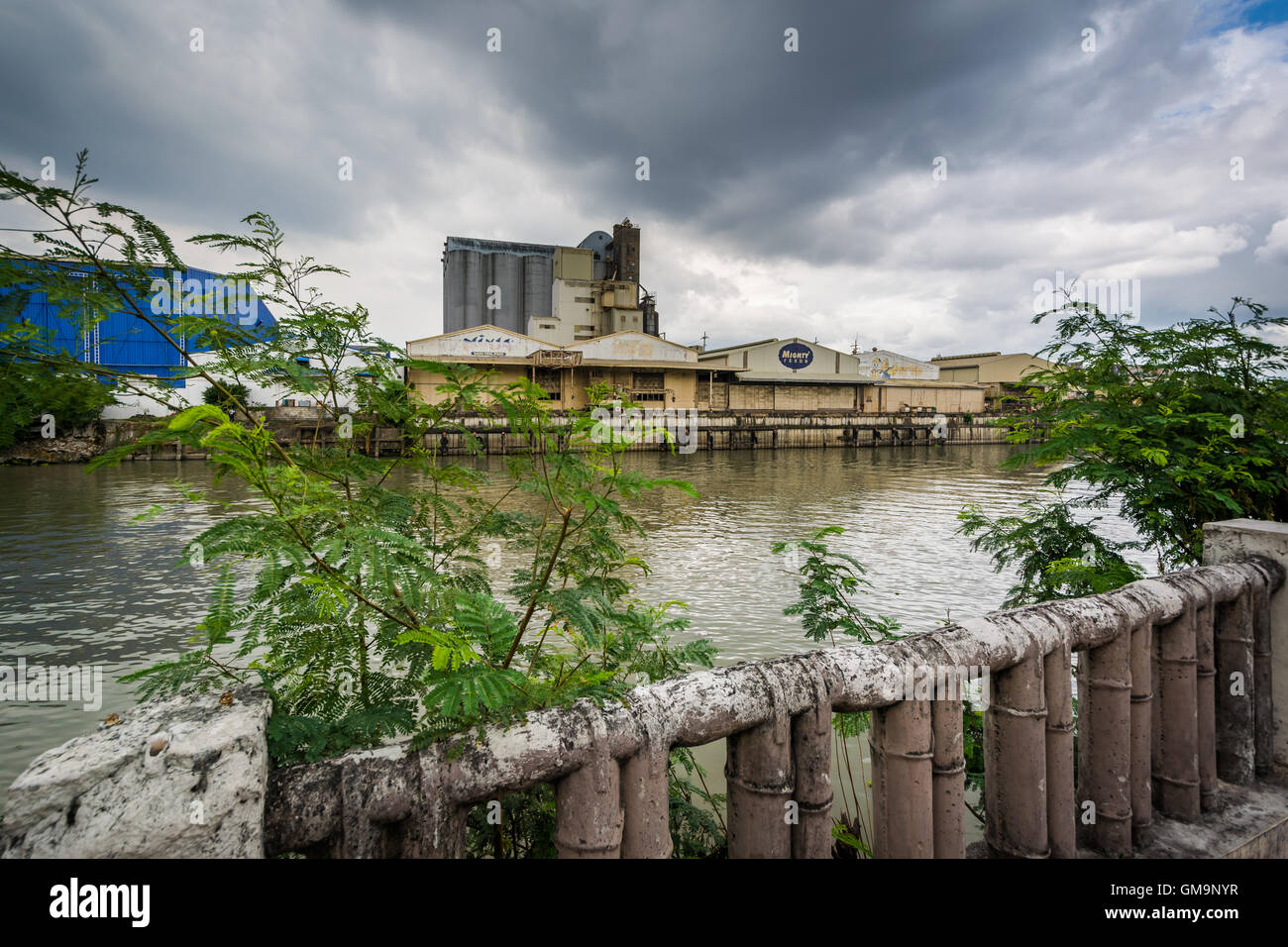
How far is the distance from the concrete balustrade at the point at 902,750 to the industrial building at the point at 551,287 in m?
46.0

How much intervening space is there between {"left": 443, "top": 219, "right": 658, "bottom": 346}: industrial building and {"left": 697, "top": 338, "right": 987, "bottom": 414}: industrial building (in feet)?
27.1

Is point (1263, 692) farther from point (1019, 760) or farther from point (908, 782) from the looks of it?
point (908, 782)

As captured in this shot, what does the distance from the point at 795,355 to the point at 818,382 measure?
266cm

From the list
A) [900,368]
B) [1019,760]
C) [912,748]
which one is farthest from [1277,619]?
[900,368]

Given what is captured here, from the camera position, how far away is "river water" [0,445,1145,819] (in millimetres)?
6719

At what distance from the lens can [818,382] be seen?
43969mm

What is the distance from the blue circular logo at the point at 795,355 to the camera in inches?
1690

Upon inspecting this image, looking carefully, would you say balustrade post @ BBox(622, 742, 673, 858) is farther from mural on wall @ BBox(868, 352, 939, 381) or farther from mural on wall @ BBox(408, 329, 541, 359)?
mural on wall @ BBox(868, 352, 939, 381)

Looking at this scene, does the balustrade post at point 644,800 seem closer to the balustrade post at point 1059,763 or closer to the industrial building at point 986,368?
the balustrade post at point 1059,763

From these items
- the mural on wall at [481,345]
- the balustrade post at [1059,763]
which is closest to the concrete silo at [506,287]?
the mural on wall at [481,345]

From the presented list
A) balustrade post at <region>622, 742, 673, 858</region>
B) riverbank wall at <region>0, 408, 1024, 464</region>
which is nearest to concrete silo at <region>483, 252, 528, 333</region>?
riverbank wall at <region>0, 408, 1024, 464</region>

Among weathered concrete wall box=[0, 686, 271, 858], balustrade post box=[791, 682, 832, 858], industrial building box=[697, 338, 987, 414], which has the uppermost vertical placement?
industrial building box=[697, 338, 987, 414]

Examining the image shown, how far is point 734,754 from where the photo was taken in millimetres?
1688
